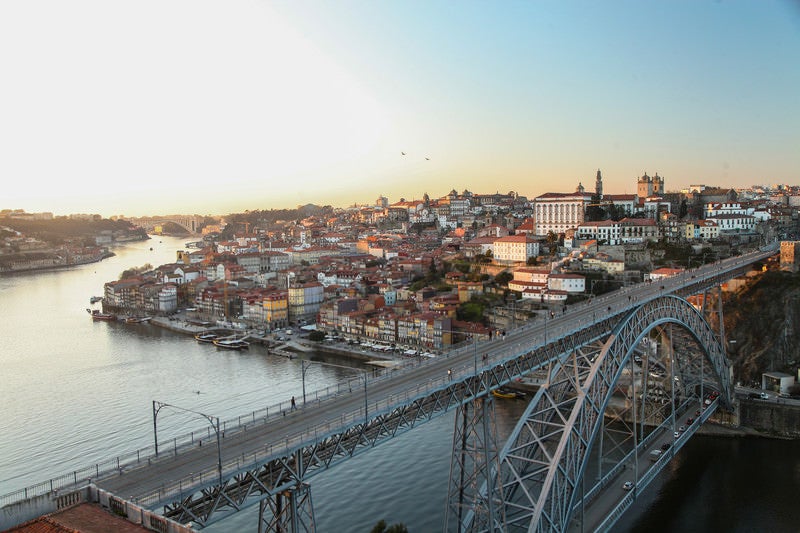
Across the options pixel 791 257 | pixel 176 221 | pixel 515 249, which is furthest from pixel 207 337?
pixel 176 221

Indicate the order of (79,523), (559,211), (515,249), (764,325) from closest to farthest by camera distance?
(79,523)
(764,325)
(515,249)
(559,211)

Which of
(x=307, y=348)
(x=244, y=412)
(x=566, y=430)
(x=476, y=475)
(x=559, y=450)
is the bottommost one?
(x=307, y=348)

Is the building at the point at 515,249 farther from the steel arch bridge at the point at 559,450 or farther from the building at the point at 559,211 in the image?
the steel arch bridge at the point at 559,450

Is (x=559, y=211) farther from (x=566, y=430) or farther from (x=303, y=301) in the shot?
(x=566, y=430)

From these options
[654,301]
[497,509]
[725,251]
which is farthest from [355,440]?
[725,251]

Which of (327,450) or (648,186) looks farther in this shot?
(648,186)

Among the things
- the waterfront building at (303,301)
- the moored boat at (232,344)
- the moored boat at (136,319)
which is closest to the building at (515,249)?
the waterfront building at (303,301)
